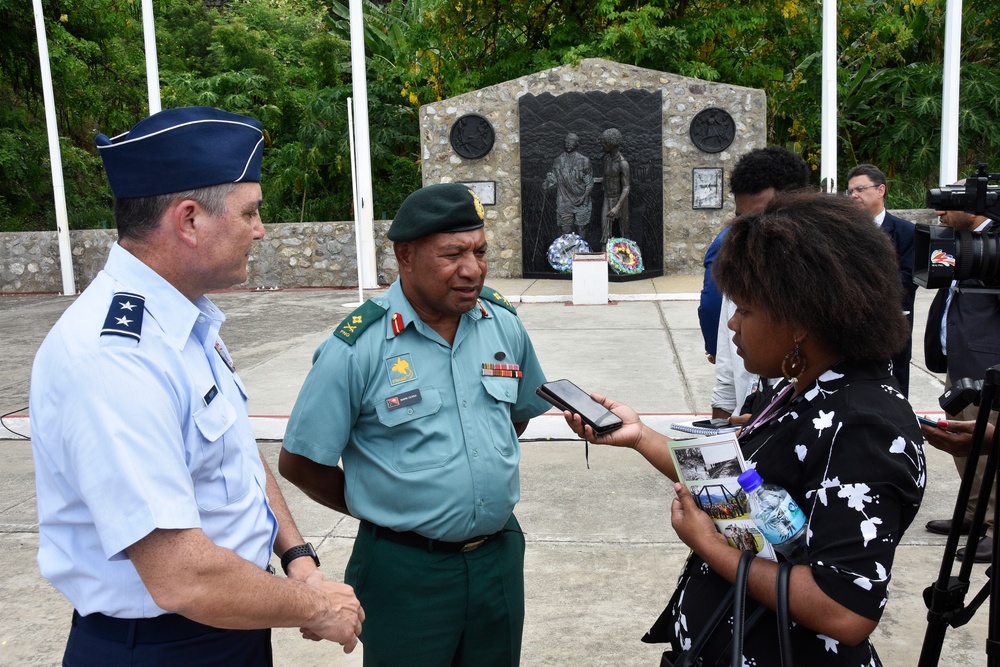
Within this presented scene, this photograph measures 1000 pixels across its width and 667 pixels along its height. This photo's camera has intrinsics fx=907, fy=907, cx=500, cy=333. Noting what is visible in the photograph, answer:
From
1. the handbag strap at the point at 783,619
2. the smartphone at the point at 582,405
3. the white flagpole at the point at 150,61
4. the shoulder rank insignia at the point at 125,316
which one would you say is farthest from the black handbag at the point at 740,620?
the white flagpole at the point at 150,61

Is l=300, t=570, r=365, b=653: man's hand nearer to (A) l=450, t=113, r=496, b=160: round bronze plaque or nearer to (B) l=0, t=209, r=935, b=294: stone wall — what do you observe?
(B) l=0, t=209, r=935, b=294: stone wall

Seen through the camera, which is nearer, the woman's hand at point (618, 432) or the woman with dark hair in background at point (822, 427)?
the woman with dark hair in background at point (822, 427)

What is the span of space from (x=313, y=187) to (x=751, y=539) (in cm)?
1897

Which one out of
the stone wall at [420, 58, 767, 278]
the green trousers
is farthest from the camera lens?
the stone wall at [420, 58, 767, 278]

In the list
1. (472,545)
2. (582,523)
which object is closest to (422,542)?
(472,545)

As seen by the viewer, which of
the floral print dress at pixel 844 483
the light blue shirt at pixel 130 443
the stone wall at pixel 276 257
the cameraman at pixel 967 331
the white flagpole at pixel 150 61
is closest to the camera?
the light blue shirt at pixel 130 443

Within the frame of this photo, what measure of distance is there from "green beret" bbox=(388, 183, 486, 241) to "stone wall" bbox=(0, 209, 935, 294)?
42.8 feet

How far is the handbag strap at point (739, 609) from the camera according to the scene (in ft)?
5.69

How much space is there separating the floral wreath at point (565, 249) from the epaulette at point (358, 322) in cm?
1234

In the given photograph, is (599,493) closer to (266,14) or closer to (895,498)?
(895,498)

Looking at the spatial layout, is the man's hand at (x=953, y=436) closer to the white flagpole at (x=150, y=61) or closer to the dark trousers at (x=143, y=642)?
the dark trousers at (x=143, y=642)

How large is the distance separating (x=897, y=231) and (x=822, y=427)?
3.28 meters

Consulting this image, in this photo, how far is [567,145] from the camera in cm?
1452

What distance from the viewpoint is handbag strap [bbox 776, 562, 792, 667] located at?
1.69 meters
